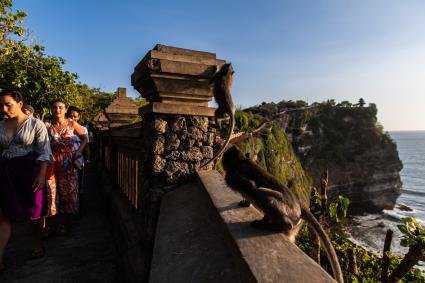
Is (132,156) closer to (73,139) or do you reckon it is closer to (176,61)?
(73,139)

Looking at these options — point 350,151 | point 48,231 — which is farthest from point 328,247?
point 350,151

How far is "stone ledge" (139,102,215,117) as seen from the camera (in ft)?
8.95

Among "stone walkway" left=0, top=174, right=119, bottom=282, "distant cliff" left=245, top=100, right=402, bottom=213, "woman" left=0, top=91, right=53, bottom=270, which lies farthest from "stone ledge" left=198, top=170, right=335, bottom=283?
"distant cliff" left=245, top=100, right=402, bottom=213

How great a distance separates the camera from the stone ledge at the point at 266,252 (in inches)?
47.7

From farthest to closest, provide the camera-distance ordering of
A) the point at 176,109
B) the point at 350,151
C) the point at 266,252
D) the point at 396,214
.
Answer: the point at 350,151, the point at 396,214, the point at 176,109, the point at 266,252

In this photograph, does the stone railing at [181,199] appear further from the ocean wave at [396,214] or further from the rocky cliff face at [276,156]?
the ocean wave at [396,214]

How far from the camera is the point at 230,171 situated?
2.68m

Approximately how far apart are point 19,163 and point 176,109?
6.10 feet

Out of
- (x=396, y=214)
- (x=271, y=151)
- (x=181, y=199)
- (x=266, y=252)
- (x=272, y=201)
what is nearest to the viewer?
(x=266, y=252)

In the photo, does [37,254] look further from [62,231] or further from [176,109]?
[176,109]

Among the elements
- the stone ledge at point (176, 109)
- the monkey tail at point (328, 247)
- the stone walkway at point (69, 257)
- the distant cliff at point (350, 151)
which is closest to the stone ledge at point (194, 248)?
the monkey tail at point (328, 247)

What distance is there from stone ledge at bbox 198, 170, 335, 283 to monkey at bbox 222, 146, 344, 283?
11cm

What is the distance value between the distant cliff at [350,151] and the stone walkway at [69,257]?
4553 centimetres

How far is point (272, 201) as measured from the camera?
1954 millimetres
